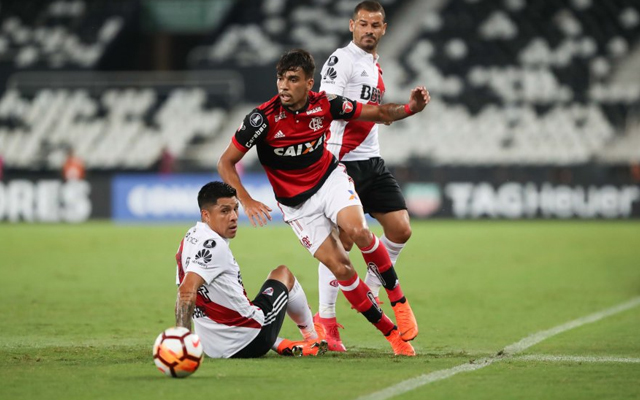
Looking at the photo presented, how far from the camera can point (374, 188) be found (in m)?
8.21

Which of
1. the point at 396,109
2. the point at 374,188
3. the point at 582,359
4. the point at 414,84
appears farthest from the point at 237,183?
the point at 414,84

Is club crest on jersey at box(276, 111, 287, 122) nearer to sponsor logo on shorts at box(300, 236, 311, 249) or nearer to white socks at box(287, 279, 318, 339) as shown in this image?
sponsor logo on shorts at box(300, 236, 311, 249)

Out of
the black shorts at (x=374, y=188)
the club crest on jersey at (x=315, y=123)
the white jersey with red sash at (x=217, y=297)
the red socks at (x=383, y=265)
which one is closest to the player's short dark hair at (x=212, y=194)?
the white jersey with red sash at (x=217, y=297)

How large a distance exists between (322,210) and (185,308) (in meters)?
1.46

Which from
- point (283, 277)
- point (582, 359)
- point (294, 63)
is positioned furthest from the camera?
point (283, 277)

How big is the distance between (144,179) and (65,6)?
10.3 meters

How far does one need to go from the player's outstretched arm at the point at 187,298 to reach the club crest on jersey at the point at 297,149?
1257 millimetres

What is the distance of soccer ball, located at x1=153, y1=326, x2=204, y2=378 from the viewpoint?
6059mm

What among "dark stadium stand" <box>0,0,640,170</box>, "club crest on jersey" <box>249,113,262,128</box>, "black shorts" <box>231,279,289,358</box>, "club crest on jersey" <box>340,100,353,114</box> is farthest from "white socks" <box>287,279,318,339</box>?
"dark stadium stand" <box>0,0,640,170</box>

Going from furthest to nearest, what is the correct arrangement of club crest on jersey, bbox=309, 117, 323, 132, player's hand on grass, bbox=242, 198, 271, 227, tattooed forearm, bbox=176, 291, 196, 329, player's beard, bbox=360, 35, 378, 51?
player's beard, bbox=360, 35, 378, 51 → club crest on jersey, bbox=309, 117, 323, 132 → player's hand on grass, bbox=242, 198, 271, 227 → tattooed forearm, bbox=176, 291, 196, 329

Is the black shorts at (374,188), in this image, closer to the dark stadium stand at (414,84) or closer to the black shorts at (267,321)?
the black shorts at (267,321)

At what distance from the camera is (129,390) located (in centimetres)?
578

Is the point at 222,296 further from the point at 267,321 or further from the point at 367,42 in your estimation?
the point at 367,42

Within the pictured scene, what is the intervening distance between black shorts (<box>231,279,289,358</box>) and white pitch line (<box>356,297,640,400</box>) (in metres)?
1.27
